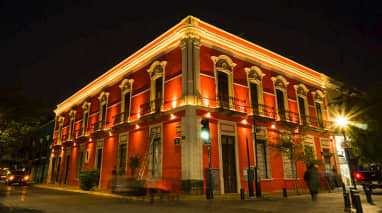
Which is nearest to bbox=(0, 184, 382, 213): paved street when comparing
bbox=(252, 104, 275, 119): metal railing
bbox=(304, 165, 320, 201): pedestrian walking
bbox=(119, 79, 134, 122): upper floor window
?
bbox=(304, 165, 320, 201): pedestrian walking

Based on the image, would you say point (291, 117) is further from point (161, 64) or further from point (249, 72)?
point (161, 64)

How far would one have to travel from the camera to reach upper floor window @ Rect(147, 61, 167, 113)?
1577cm

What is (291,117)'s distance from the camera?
1947cm

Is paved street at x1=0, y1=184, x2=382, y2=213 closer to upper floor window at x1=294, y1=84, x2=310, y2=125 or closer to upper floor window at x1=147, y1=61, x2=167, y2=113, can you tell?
upper floor window at x1=147, y1=61, x2=167, y2=113

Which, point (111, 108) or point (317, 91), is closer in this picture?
point (111, 108)

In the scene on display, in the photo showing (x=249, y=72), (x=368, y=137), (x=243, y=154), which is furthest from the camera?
(x=249, y=72)

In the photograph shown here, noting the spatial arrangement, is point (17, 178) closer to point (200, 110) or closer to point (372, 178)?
point (200, 110)

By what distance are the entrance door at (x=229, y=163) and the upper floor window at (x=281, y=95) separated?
5.97m

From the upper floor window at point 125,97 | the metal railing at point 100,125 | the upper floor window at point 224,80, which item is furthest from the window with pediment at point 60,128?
the upper floor window at point 224,80

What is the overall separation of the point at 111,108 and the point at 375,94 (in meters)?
18.6

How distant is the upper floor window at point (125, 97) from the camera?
18.9m

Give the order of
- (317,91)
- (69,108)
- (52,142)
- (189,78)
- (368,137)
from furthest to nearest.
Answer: (52,142) → (69,108) → (317,91) → (189,78) → (368,137)

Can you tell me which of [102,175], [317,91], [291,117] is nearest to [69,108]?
[102,175]

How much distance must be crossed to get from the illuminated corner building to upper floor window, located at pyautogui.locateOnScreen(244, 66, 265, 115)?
0.23 ft
